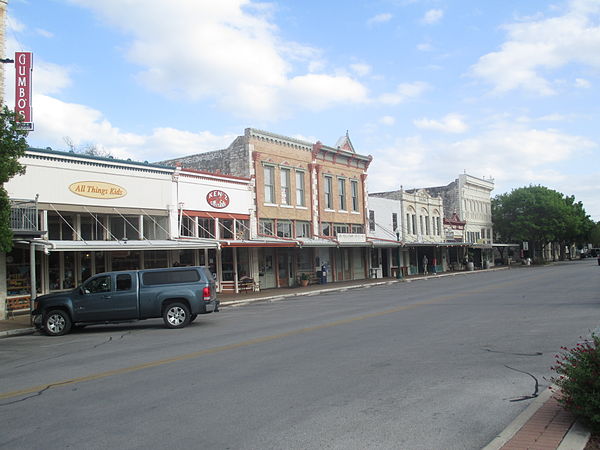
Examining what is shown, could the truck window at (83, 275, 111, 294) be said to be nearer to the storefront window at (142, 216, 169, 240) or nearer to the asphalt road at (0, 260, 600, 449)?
the asphalt road at (0, 260, 600, 449)

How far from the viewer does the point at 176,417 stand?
641 centimetres

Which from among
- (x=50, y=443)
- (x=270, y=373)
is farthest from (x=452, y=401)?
(x=50, y=443)

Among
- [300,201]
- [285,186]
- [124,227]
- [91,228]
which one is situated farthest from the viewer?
[300,201]

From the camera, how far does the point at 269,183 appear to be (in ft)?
110

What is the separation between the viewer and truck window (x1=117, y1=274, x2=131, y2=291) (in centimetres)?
1588

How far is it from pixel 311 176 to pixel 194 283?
2143cm

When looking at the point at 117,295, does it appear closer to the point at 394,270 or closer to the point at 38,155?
the point at 38,155

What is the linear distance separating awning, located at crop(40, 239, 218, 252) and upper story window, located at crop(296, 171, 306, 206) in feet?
37.0

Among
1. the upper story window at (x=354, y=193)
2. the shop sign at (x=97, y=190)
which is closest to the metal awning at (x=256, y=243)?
the shop sign at (x=97, y=190)

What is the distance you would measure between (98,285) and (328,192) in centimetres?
2457

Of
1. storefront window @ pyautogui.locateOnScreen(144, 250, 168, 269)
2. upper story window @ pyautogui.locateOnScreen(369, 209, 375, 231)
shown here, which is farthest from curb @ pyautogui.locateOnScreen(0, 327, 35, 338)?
upper story window @ pyautogui.locateOnScreen(369, 209, 375, 231)

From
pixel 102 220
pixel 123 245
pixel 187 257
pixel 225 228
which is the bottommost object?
pixel 187 257

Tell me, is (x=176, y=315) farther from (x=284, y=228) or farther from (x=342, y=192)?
(x=342, y=192)

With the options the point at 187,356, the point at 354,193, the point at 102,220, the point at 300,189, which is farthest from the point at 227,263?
the point at 187,356
